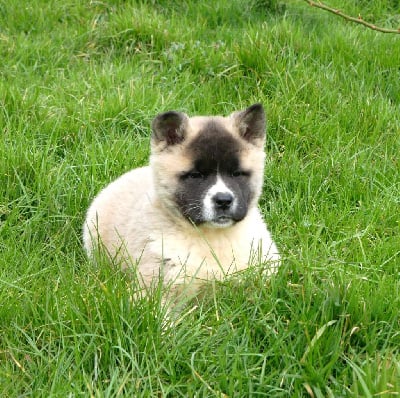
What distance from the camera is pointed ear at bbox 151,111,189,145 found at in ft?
12.9

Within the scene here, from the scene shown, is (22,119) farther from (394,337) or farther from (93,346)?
(394,337)

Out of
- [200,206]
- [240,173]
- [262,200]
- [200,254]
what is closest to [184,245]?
[200,254]

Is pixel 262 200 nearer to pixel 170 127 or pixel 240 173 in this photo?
pixel 240 173

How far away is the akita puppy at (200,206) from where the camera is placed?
3.76 metres

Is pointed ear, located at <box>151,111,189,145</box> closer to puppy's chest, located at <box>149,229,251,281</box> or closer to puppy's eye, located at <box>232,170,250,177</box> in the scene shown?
puppy's eye, located at <box>232,170,250,177</box>

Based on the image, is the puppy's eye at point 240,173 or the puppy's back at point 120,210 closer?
the puppy's eye at point 240,173

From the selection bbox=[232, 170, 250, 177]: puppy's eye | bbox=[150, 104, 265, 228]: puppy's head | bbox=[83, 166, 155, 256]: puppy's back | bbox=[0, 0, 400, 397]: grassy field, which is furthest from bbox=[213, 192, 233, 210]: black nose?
bbox=[83, 166, 155, 256]: puppy's back

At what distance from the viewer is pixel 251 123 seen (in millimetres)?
4082

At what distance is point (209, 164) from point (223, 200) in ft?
0.73

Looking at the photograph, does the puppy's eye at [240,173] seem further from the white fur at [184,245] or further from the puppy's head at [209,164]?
the white fur at [184,245]

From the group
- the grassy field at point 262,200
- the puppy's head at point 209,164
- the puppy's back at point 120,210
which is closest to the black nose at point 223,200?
the puppy's head at point 209,164

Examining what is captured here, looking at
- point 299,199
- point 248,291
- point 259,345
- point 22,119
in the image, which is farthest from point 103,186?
point 259,345

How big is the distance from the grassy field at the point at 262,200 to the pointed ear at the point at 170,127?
32.1 inches

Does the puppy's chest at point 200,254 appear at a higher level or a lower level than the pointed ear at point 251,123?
lower
